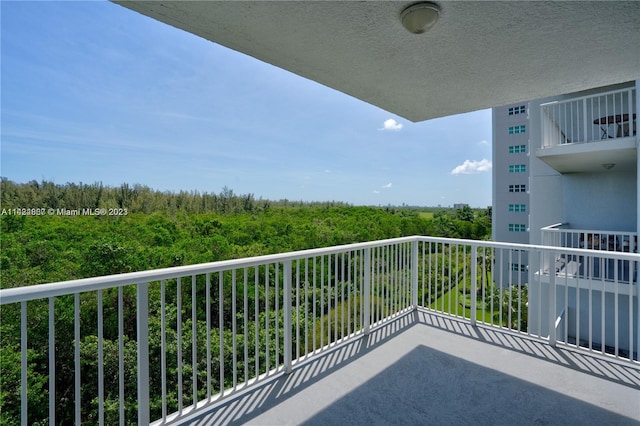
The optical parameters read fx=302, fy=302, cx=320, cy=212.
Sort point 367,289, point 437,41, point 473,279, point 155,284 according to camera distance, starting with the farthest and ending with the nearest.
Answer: point 155,284
point 473,279
point 367,289
point 437,41

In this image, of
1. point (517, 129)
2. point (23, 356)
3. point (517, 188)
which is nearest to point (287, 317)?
point (23, 356)

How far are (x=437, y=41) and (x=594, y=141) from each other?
5.86m

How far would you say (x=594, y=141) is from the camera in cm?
574

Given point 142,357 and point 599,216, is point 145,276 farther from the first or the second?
point 599,216

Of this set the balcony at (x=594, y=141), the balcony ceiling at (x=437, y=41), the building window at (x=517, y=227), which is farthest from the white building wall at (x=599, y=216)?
the building window at (x=517, y=227)

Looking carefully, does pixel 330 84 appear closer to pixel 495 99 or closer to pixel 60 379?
pixel 495 99

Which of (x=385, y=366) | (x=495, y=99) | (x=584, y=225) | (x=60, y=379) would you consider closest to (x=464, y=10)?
(x=495, y=99)

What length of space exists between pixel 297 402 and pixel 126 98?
2267 centimetres

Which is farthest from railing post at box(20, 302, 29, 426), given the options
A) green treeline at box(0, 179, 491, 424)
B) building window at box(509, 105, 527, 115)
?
building window at box(509, 105, 527, 115)

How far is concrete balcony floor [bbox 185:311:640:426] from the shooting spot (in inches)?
78.8

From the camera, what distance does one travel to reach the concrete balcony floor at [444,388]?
6.57 feet

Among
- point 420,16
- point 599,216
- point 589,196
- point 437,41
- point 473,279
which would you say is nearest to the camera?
point 420,16

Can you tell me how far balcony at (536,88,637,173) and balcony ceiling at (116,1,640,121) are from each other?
14.0ft

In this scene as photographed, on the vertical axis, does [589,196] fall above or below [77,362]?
above
